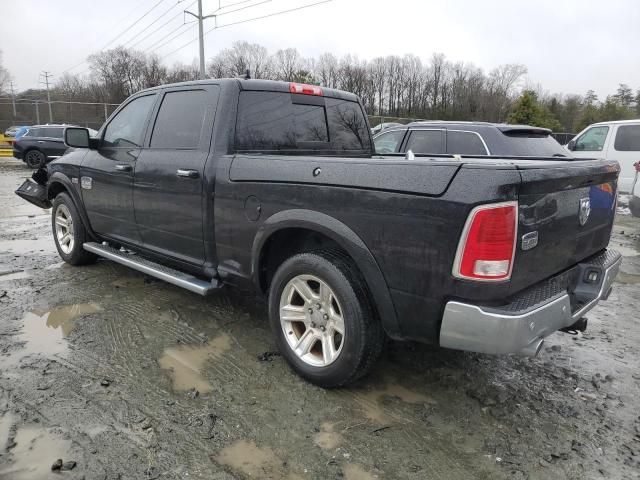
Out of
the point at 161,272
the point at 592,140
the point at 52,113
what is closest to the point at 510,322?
the point at 161,272

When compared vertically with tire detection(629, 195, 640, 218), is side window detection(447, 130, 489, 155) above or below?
above

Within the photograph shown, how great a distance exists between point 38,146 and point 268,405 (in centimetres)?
1915

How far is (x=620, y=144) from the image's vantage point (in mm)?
10906

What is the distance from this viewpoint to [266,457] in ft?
8.07

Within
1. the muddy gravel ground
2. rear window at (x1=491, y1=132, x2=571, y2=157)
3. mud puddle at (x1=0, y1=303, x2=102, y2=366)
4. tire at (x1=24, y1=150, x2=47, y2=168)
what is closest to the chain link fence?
tire at (x1=24, y1=150, x2=47, y2=168)

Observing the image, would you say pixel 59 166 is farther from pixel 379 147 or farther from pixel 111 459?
pixel 379 147

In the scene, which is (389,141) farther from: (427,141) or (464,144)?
Result: (464,144)

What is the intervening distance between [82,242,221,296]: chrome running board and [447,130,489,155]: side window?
4387 millimetres

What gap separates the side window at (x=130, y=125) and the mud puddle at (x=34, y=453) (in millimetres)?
2601

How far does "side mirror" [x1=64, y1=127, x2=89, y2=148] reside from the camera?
15.5 feet

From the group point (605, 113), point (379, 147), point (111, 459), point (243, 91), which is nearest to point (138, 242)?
point (243, 91)

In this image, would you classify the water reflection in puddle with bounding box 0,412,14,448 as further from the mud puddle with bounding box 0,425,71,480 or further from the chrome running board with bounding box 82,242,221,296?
the chrome running board with bounding box 82,242,221,296

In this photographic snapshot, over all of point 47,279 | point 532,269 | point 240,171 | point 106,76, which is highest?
point 106,76

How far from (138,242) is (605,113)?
50826mm
